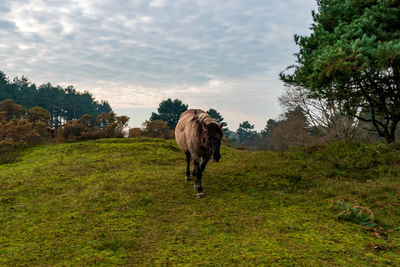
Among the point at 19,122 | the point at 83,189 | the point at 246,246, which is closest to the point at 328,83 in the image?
the point at 246,246

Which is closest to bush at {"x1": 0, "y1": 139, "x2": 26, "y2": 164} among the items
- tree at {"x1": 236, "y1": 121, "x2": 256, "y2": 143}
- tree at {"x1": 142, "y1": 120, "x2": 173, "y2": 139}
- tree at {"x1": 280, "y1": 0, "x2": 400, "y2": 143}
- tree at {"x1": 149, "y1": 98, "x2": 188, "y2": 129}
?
tree at {"x1": 142, "y1": 120, "x2": 173, "y2": 139}

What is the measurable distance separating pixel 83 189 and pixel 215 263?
5.86 m

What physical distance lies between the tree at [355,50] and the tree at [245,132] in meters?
74.1

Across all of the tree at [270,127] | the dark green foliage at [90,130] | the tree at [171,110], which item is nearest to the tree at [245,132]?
the tree at [270,127]

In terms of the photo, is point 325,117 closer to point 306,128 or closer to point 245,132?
point 306,128

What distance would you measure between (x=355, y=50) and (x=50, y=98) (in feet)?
235

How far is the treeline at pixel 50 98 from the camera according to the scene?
200 ft

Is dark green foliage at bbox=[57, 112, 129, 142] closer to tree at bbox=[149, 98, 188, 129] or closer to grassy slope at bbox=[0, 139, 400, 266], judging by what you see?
grassy slope at bbox=[0, 139, 400, 266]

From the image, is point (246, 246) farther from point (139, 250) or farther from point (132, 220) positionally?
point (132, 220)

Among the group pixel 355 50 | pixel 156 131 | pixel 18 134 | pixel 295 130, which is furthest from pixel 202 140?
pixel 295 130

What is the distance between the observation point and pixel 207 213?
6.02 metres

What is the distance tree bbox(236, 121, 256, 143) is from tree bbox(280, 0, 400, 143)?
74118 millimetres

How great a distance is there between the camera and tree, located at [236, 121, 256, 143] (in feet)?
285

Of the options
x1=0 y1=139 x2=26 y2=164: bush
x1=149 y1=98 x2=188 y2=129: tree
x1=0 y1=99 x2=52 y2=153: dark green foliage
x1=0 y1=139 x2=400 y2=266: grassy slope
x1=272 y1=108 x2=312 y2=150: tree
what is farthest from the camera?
x1=149 y1=98 x2=188 y2=129: tree
